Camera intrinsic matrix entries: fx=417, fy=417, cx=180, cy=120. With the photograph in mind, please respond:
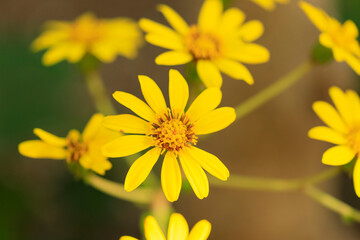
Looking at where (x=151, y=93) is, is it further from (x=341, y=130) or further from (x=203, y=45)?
(x=341, y=130)

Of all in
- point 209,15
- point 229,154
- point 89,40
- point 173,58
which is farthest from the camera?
point 229,154

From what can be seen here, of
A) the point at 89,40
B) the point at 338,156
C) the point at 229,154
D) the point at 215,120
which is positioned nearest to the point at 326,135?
the point at 338,156

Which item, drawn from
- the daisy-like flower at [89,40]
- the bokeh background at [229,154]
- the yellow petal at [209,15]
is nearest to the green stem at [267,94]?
the yellow petal at [209,15]

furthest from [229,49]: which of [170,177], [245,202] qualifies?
[245,202]

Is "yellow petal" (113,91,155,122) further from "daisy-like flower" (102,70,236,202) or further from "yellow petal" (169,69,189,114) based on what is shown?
"yellow petal" (169,69,189,114)

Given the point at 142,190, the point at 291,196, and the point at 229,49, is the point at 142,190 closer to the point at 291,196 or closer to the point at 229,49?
the point at 229,49

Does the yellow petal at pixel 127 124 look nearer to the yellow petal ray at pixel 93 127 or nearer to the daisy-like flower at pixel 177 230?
the yellow petal ray at pixel 93 127
